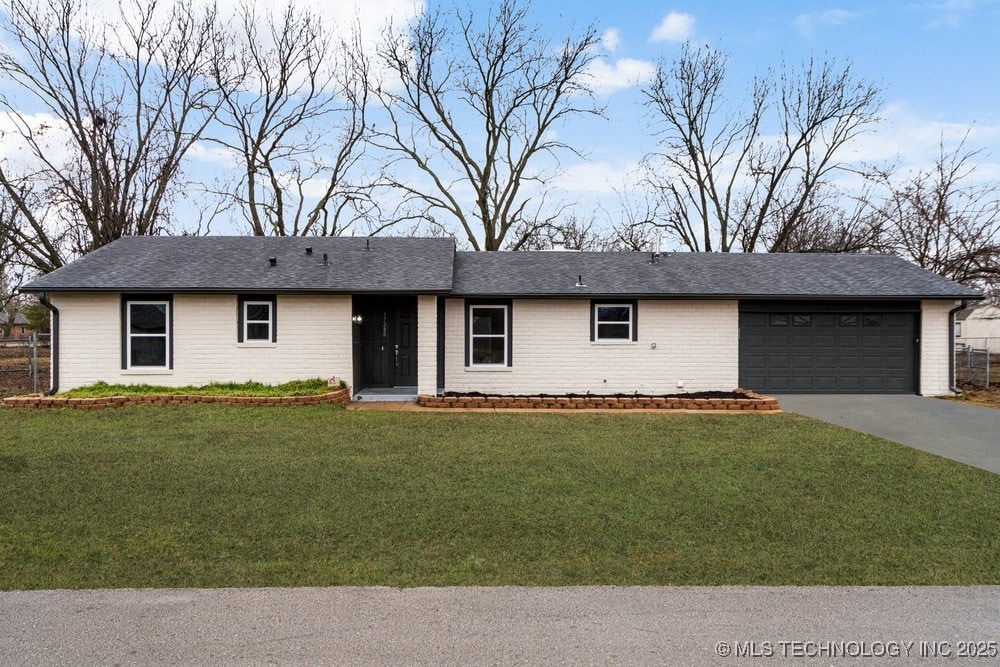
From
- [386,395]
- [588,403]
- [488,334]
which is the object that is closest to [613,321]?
[588,403]

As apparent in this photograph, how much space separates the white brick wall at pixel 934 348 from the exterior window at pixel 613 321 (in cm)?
707

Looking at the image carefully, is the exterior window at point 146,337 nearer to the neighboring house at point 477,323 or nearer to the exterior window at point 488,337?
the neighboring house at point 477,323

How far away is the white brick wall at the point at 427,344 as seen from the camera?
1309cm

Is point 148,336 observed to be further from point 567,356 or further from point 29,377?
point 567,356

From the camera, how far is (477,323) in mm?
14086

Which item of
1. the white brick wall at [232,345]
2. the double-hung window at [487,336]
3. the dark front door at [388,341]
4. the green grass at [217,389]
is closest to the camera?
the green grass at [217,389]

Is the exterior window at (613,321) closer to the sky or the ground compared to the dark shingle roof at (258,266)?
closer to the ground

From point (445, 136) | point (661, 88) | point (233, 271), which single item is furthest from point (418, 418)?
point (661, 88)

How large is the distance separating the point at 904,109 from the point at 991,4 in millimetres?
13709

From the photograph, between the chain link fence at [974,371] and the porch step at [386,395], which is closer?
the porch step at [386,395]

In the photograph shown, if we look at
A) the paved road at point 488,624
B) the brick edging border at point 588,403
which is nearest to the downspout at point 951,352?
the brick edging border at point 588,403

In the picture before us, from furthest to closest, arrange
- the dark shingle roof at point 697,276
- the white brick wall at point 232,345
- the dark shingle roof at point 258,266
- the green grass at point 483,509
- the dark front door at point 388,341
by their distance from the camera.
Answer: the dark front door at point 388,341
the dark shingle roof at point 697,276
the white brick wall at point 232,345
the dark shingle roof at point 258,266
the green grass at point 483,509

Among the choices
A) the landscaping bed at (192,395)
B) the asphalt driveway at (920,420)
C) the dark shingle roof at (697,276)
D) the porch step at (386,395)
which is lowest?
the asphalt driveway at (920,420)

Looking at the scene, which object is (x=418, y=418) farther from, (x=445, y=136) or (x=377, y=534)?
(x=445, y=136)
